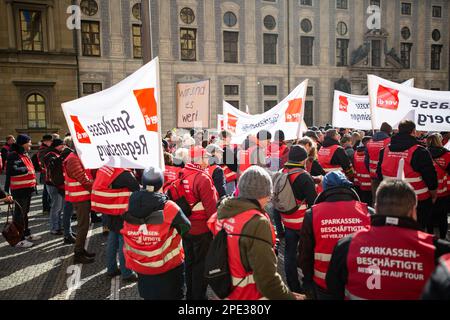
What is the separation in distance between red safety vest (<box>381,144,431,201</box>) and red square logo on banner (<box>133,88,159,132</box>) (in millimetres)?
3345

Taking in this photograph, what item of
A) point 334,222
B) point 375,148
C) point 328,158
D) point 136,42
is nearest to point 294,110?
point 328,158

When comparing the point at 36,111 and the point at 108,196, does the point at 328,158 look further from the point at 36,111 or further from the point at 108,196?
the point at 36,111

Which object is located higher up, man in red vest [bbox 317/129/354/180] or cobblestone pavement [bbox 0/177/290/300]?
man in red vest [bbox 317/129/354/180]

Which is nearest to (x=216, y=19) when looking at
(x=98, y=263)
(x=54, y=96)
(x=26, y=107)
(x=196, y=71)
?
(x=196, y=71)

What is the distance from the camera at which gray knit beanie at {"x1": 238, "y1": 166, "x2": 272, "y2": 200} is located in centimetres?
260

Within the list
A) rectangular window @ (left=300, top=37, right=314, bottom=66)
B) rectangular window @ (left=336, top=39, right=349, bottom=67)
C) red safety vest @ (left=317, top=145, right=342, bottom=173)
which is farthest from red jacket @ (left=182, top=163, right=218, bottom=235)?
rectangular window @ (left=336, top=39, right=349, bottom=67)

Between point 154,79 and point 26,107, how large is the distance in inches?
819

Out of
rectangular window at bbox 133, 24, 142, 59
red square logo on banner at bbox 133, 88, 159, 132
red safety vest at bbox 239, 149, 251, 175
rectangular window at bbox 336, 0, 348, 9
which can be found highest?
rectangular window at bbox 336, 0, 348, 9

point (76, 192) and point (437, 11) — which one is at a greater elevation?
point (437, 11)

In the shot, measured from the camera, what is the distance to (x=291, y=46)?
27.2 meters

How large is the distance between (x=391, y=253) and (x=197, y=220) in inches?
94.7

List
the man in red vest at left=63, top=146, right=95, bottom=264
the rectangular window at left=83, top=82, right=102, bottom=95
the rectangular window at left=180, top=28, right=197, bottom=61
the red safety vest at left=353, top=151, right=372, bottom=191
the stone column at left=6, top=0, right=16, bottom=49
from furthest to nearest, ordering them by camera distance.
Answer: the rectangular window at left=180, top=28, right=197, bottom=61 < the rectangular window at left=83, top=82, right=102, bottom=95 < the stone column at left=6, top=0, right=16, bottom=49 < the red safety vest at left=353, top=151, right=372, bottom=191 < the man in red vest at left=63, top=146, right=95, bottom=264

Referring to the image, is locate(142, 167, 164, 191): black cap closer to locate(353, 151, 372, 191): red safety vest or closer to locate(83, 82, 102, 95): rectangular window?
locate(353, 151, 372, 191): red safety vest

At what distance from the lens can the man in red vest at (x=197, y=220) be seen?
3.96 m
